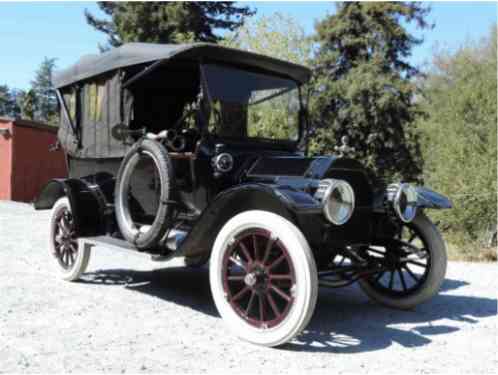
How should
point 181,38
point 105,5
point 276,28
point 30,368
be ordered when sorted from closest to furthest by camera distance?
point 30,368, point 276,28, point 181,38, point 105,5

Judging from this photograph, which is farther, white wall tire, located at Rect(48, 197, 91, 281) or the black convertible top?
white wall tire, located at Rect(48, 197, 91, 281)

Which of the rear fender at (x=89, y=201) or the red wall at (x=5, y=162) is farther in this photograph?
the red wall at (x=5, y=162)

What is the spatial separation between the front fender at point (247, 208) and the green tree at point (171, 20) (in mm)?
22367

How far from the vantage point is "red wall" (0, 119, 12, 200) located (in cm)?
1781

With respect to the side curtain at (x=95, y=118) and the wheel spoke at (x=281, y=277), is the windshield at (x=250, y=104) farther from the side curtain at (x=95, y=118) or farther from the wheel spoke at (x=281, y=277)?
the wheel spoke at (x=281, y=277)

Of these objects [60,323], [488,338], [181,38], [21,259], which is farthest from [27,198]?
[488,338]

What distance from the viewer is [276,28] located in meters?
20.6

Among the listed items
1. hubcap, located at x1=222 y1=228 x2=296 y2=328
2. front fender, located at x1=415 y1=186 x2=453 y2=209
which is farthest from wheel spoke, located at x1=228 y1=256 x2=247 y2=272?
front fender, located at x1=415 y1=186 x2=453 y2=209

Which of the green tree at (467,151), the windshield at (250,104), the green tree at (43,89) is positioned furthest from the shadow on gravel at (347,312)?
the green tree at (43,89)

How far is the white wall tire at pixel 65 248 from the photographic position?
5973 millimetres

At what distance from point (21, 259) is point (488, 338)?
237 inches

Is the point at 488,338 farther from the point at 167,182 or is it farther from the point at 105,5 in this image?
the point at 105,5

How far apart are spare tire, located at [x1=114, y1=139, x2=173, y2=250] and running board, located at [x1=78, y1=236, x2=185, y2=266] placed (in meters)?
0.11

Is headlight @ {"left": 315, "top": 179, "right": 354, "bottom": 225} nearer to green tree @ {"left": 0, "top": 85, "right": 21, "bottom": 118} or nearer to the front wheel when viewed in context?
the front wheel
